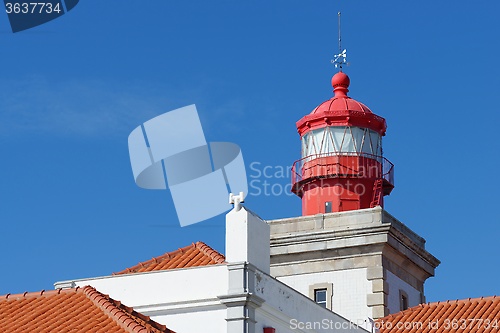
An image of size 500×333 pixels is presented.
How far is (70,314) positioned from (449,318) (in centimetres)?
881

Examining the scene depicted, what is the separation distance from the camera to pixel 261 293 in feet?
69.1

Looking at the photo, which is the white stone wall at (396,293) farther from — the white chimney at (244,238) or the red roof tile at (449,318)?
the white chimney at (244,238)

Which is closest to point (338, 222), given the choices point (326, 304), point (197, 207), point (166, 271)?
point (326, 304)

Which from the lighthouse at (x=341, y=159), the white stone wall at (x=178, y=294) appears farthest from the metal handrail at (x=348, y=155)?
the white stone wall at (x=178, y=294)

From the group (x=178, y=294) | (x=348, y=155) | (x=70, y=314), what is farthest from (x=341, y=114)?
(x=70, y=314)

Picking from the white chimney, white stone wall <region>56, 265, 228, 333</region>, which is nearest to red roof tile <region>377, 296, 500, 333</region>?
the white chimney

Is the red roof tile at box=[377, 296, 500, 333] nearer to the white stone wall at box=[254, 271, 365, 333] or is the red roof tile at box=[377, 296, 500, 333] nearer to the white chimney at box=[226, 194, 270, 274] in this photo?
the white stone wall at box=[254, 271, 365, 333]

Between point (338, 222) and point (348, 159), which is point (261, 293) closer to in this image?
point (338, 222)

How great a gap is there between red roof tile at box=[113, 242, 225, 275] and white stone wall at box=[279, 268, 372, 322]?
5315mm

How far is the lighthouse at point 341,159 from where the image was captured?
101 feet

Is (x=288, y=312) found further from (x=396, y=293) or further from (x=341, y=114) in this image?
(x=341, y=114)

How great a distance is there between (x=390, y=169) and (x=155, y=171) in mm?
9694

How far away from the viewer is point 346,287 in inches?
1131

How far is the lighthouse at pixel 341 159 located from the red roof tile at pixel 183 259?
728cm
